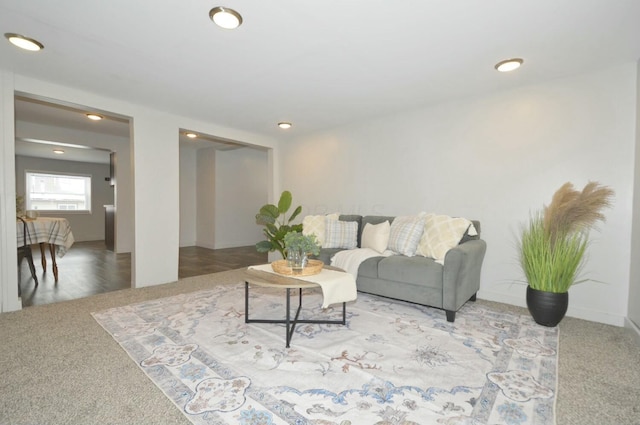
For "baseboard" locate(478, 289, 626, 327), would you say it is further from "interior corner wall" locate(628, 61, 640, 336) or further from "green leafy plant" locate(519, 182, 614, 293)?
"green leafy plant" locate(519, 182, 614, 293)

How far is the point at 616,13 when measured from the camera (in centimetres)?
186

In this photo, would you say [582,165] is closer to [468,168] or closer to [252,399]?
[468,168]

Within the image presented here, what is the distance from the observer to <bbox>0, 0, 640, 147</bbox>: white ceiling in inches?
72.5

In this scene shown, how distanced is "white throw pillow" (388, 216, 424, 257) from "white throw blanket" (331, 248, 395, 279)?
0.13 m

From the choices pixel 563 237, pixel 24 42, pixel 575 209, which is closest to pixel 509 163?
pixel 575 209

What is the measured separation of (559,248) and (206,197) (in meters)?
6.65

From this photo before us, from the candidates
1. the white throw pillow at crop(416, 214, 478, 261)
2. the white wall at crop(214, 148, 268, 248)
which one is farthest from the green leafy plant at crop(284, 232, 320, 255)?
the white wall at crop(214, 148, 268, 248)

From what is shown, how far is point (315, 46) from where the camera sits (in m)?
2.28

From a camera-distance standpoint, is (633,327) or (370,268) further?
(370,268)

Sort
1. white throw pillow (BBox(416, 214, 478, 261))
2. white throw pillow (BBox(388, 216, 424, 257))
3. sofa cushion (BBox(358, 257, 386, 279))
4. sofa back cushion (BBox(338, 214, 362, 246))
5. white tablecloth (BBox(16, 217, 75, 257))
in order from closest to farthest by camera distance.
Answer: white throw pillow (BBox(416, 214, 478, 261)) < sofa cushion (BBox(358, 257, 386, 279)) < white throw pillow (BBox(388, 216, 424, 257)) < white tablecloth (BBox(16, 217, 75, 257)) < sofa back cushion (BBox(338, 214, 362, 246))

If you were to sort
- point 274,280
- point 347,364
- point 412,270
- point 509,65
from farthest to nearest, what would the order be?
point 412,270, point 509,65, point 274,280, point 347,364

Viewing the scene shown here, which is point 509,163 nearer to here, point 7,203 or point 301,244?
point 301,244

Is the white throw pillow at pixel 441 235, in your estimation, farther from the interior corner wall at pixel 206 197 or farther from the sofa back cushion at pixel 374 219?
the interior corner wall at pixel 206 197

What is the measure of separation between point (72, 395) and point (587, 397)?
2.70 metres
